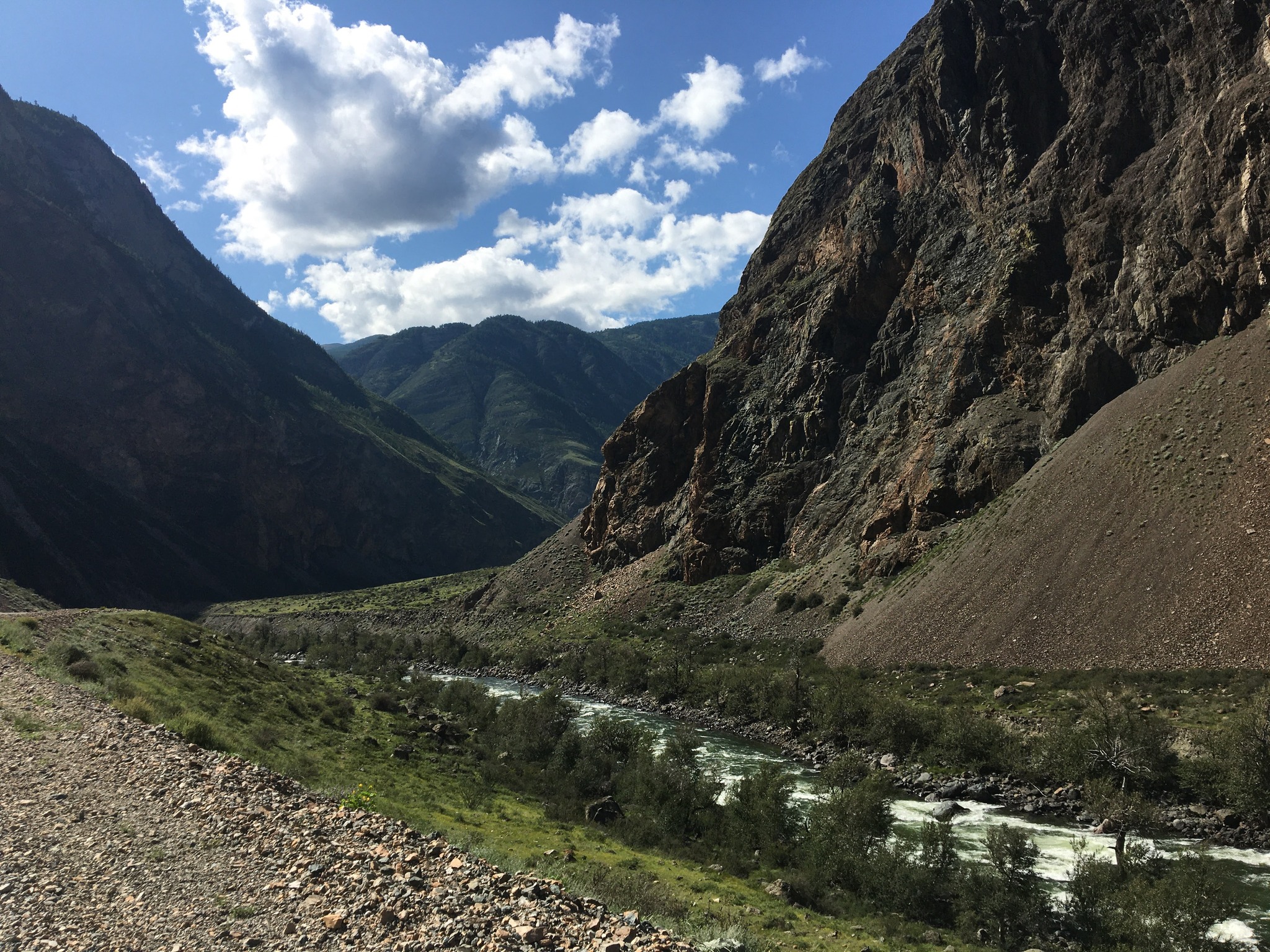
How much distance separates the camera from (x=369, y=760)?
101 ft

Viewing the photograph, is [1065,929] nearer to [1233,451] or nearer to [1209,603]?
[1209,603]

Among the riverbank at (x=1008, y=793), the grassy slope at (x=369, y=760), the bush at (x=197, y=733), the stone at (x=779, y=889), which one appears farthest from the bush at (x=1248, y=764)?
the bush at (x=197, y=733)

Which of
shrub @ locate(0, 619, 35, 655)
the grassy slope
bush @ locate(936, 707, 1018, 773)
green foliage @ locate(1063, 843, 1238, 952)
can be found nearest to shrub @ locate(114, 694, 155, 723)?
the grassy slope

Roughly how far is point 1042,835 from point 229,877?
88.1 ft

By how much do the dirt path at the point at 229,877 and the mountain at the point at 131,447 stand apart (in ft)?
432

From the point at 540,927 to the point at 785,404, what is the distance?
85718 mm

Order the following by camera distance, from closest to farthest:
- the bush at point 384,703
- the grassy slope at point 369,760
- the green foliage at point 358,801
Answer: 1. the green foliage at point 358,801
2. the grassy slope at point 369,760
3. the bush at point 384,703

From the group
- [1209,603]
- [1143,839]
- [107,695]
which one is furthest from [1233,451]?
[107,695]

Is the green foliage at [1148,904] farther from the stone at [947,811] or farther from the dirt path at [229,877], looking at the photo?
the dirt path at [229,877]

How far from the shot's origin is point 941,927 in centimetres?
2039

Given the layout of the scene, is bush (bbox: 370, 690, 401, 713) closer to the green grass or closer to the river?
the river

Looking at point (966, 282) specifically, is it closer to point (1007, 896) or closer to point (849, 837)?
point (849, 837)

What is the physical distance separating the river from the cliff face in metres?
27.9

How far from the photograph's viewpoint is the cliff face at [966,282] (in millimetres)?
57656
